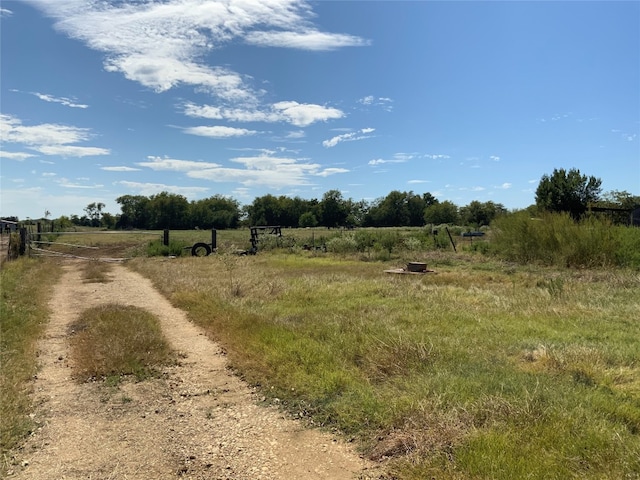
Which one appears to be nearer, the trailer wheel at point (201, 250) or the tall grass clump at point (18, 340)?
the tall grass clump at point (18, 340)

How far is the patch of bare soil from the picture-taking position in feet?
12.2

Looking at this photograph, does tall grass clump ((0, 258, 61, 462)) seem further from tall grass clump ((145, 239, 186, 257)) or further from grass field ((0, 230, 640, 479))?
tall grass clump ((145, 239, 186, 257))

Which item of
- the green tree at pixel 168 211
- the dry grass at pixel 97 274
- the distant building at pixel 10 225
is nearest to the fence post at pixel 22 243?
the distant building at pixel 10 225

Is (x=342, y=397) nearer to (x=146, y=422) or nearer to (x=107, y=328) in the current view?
(x=146, y=422)

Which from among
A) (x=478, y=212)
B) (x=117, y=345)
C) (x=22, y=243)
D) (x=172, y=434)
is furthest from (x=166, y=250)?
(x=478, y=212)

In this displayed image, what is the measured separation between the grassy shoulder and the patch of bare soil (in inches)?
13.6

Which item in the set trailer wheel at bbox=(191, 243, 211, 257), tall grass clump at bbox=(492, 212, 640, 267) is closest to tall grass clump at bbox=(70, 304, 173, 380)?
trailer wheel at bbox=(191, 243, 211, 257)

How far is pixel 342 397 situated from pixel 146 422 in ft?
6.47

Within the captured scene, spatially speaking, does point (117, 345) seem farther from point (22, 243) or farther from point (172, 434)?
point (22, 243)

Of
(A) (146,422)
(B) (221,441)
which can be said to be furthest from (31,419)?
(B) (221,441)

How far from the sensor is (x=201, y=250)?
2567 centimetres

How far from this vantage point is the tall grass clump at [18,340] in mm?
4461

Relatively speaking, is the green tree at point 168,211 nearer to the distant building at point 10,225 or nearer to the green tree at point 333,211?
the green tree at point 333,211

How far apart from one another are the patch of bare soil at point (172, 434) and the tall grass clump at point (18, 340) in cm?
15
